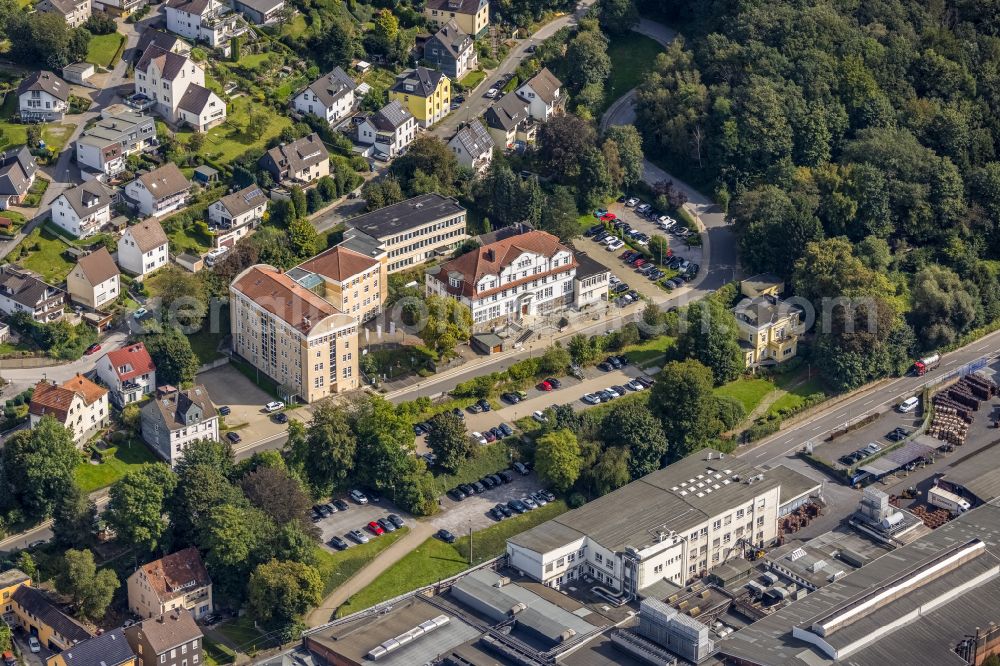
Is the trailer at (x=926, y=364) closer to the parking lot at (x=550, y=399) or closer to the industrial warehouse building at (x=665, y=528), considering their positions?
the industrial warehouse building at (x=665, y=528)

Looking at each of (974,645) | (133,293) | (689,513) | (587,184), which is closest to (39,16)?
(133,293)

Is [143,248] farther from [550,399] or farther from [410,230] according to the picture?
[550,399]

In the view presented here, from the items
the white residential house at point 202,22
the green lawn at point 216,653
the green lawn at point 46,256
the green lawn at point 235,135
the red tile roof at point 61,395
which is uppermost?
the white residential house at point 202,22

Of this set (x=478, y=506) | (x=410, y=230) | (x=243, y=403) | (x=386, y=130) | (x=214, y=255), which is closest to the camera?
(x=478, y=506)

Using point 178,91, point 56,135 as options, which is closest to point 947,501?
point 178,91

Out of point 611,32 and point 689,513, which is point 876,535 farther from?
point 611,32

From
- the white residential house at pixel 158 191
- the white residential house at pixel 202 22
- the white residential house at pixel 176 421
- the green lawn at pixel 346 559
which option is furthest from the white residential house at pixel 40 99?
the green lawn at pixel 346 559
